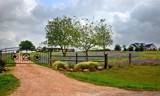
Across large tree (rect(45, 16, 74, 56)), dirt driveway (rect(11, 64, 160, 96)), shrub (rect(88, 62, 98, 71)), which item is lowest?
dirt driveway (rect(11, 64, 160, 96))

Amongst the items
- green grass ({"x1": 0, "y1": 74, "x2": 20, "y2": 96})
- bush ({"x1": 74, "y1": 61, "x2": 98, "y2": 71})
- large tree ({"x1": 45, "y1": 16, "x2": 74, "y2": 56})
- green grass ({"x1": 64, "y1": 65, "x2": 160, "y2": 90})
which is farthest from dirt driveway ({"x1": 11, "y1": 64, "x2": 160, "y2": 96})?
large tree ({"x1": 45, "y1": 16, "x2": 74, "y2": 56})

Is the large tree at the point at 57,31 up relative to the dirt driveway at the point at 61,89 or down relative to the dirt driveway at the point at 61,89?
up

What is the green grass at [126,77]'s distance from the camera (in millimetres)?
21103

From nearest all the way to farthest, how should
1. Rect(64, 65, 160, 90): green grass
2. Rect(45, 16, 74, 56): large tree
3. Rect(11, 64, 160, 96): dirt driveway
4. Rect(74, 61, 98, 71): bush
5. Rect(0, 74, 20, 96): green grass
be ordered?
Rect(11, 64, 160, 96): dirt driveway < Rect(0, 74, 20, 96): green grass < Rect(64, 65, 160, 90): green grass < Rect(74, 61, 98, 71): bush < Rect(45, 16, 74, 56): large tree

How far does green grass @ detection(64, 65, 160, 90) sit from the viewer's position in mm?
21103

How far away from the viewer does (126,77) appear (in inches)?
1004

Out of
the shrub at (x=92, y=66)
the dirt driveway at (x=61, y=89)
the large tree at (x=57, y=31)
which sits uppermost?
the large tree at (x=57, y=31)

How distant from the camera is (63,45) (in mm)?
61500

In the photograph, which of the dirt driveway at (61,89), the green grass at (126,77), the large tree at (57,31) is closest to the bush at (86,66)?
the green grass at (126,77)

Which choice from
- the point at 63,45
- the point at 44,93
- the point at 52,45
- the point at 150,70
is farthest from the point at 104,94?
the point at 52,45

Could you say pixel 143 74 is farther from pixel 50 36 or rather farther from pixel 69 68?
pixel 50 36

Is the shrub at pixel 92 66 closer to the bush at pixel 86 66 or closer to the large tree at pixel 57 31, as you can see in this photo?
the bush at pixel 86 66

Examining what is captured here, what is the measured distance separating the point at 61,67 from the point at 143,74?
25.0 feet

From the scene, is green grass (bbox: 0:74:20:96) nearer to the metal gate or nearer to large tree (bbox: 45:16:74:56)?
the metal gate
